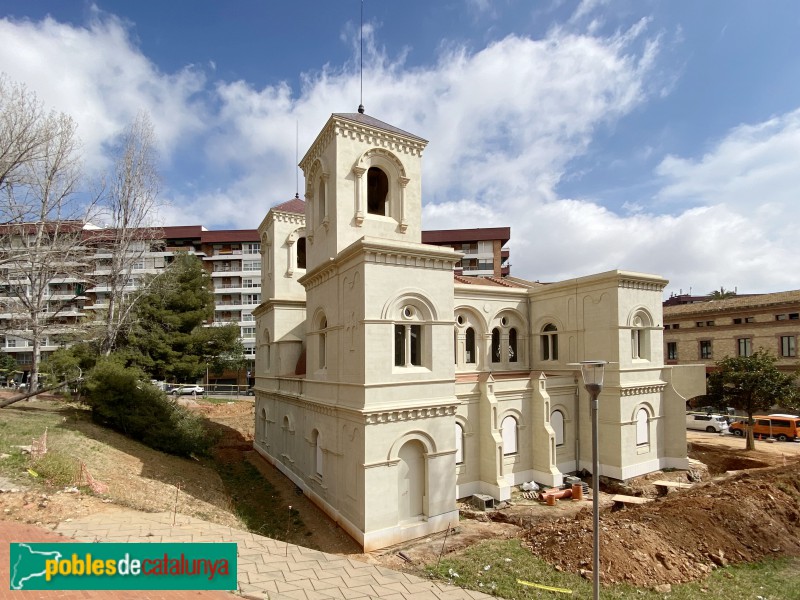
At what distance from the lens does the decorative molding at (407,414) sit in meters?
12.3

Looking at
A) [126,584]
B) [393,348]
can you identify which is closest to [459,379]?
[393,348]

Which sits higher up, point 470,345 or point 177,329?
point 177,329

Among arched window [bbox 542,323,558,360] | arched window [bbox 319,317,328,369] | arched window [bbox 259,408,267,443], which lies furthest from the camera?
arched window [bbox 259,408,267,443]

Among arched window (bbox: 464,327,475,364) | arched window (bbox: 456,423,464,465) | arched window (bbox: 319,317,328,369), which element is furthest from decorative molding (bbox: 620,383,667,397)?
arched window (bbox: 319,317,328,369)

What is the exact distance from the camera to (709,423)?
106 ft

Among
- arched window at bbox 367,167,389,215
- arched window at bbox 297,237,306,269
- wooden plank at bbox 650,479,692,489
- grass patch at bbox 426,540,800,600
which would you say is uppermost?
arched window at bbox 367,167,389,215

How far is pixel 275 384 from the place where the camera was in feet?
69.7

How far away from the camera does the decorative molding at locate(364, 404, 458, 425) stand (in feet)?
40.4

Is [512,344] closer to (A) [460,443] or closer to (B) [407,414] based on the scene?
(A) [460,443]

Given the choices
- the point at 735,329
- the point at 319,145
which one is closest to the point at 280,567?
the point at 319,145

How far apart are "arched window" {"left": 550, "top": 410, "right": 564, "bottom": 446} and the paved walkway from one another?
42.9 ft

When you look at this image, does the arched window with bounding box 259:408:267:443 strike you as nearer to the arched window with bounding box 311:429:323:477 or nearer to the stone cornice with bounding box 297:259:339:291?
the arched window with bounding box 311:429:323:477

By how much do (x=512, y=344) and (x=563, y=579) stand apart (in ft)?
47.4

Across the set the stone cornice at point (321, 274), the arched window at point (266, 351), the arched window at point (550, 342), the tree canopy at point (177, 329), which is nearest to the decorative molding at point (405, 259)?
the stone cornice at point (321, 274)
